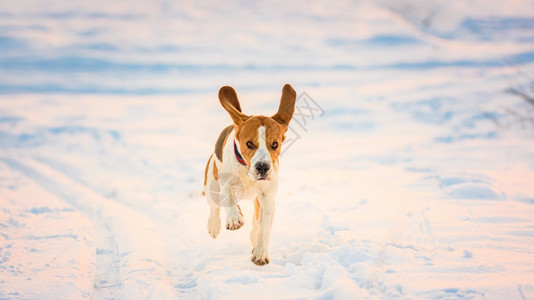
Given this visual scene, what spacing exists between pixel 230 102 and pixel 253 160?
0.82m

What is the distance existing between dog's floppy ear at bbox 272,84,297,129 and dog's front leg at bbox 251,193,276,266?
0.65 meters

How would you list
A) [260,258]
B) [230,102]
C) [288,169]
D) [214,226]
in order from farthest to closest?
1. [288,169]
2. [214,226]
3. [230,102]
4. [260,258]

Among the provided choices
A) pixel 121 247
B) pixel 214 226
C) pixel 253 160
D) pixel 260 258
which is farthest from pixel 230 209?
pixel 121 247

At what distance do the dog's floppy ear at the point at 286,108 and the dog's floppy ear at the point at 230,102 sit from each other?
0.97 ft

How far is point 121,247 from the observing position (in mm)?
4633

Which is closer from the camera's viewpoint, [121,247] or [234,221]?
[234,221]

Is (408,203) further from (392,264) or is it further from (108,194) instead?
(108,194)

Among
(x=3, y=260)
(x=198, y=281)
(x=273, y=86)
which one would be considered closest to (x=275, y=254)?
(x=198, y=281)

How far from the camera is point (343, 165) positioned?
855cm

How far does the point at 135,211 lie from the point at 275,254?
8.18 ft

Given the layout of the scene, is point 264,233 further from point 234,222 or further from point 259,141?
point 259,141

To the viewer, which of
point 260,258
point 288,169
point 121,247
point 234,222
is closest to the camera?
point 234,222

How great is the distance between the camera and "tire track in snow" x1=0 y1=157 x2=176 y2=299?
11.8 ft

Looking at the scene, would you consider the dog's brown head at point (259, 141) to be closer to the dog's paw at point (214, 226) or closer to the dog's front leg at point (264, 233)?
the dog's front leg at point (264, 233)
